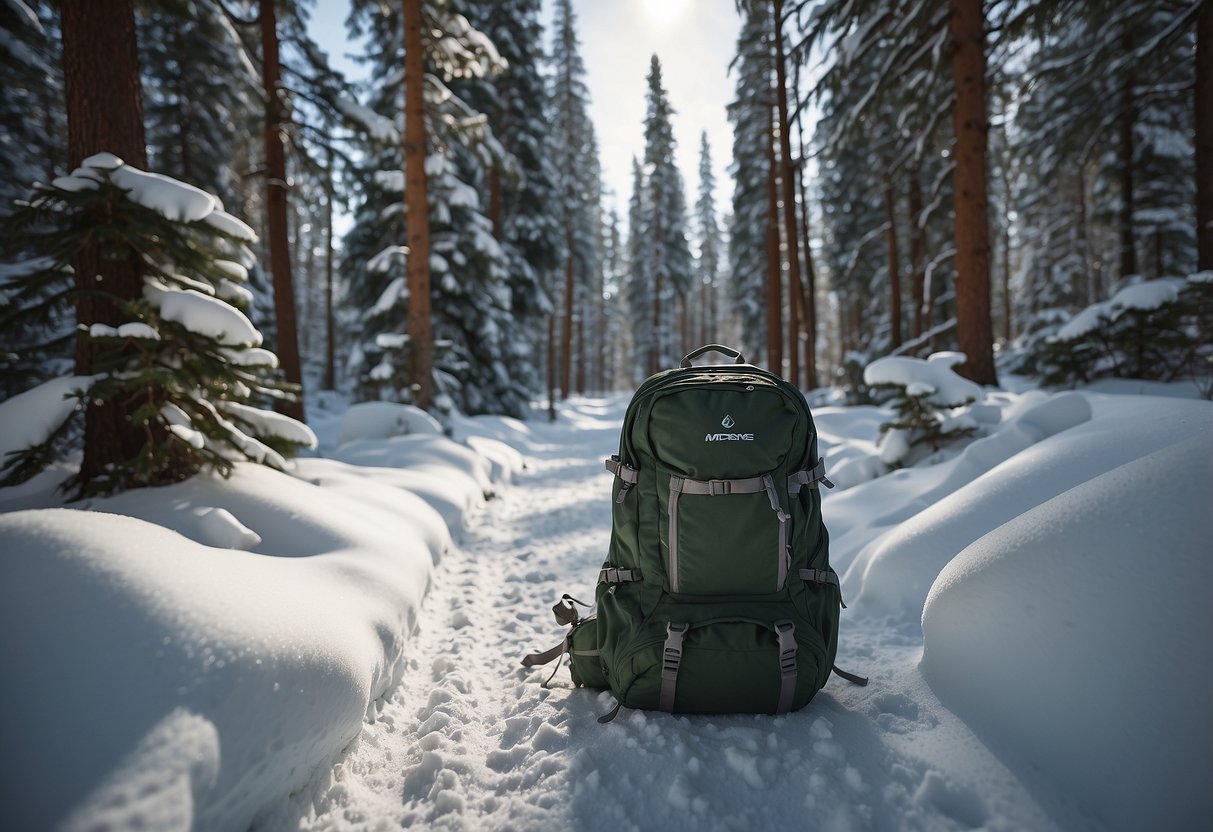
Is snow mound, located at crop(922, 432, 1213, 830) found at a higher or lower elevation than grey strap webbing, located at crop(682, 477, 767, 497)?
lower

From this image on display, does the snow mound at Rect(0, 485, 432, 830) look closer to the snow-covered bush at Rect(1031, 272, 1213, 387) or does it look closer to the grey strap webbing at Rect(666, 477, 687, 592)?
the grey strap webbing at Rect(666, 477, 687, 592)

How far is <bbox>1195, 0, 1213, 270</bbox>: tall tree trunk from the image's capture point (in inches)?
300

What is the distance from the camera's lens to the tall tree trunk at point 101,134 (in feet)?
10.8

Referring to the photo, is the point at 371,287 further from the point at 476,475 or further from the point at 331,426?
the point at 476,475

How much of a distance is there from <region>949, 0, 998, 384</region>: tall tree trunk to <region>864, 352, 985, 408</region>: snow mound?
2.20m

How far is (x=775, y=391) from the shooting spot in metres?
2.16

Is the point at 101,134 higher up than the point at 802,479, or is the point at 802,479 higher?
the point at 101,134

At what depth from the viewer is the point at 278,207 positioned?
8.62m

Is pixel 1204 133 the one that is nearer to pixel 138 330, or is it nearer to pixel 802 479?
pixel 802 479

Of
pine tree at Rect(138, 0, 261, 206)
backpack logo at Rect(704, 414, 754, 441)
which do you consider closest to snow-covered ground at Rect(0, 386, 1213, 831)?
backpack logo at Rect(704, 414, 754, 441)

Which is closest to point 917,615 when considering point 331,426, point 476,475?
point 476,475

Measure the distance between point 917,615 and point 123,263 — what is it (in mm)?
5321

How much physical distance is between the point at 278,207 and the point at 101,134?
230 inches

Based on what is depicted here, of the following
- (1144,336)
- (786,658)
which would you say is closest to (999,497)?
(786,658)
